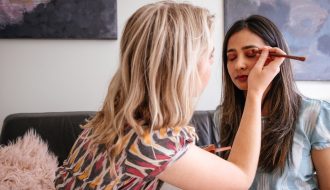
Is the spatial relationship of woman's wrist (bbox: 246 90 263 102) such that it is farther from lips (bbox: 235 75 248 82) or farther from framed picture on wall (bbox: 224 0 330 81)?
framed picture on wall (bbox: 224 0 330 81)

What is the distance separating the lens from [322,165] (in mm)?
896

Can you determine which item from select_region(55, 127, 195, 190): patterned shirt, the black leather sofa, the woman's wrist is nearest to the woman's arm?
the woman's wrist

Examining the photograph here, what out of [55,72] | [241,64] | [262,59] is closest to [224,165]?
[262,59]

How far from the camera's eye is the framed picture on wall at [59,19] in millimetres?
1709

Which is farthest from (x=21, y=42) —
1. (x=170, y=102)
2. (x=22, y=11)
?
(x=170, y=102)

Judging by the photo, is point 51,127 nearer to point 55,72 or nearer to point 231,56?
point 55,72

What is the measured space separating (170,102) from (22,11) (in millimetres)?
1450

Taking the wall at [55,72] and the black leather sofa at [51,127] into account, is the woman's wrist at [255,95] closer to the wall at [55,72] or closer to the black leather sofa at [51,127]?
the black leather sofa at [51,127]

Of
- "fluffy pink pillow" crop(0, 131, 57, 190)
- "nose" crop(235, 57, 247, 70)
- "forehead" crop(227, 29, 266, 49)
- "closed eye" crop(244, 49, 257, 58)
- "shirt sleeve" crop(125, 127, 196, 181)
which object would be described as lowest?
"fluffy pink pillow" crop(0, 131, 57, 190)

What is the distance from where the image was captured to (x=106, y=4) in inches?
72.0

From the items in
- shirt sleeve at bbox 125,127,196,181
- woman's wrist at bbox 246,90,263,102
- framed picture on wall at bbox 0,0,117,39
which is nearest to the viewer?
shirt sleeve at bbox 125,127,196,181

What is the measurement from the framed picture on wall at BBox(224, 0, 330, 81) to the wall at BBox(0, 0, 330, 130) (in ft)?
3.08

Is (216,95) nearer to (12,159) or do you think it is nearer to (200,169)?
(12,159)

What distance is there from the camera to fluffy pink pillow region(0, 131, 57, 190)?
122cm
